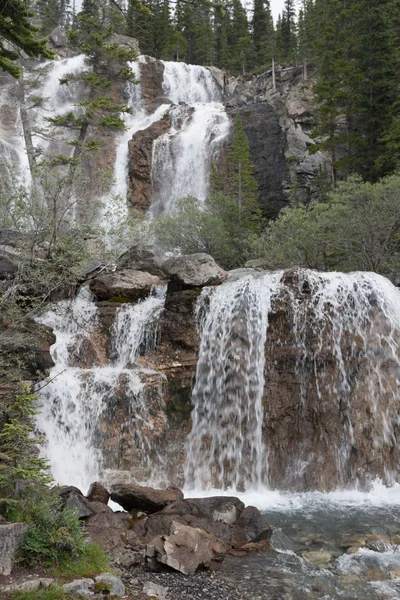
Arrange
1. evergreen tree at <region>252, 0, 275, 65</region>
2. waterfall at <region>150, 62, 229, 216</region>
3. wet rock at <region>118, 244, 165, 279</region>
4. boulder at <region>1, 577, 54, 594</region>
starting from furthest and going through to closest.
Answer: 1. evergreen tree at <region>252, 0, 275, 65</region>
2. waterfall at <region>150, 62, 229, 216</region>
3. wet rock at <region>118, 244, 165, 279</region>
4. boulder at <region>1, 577, 54, 594</region>

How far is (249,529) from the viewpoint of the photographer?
9297 mm

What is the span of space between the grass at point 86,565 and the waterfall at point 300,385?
20.6ft

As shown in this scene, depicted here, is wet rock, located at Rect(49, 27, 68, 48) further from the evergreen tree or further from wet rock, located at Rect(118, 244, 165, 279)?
wet rock, located at Rect(118, 244, 165, 279)

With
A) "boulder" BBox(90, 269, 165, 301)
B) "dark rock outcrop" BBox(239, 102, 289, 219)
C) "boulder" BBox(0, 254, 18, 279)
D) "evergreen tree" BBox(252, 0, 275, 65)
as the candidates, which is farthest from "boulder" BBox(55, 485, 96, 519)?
"evergreen tree" BBox(252, 0, 275, 65)

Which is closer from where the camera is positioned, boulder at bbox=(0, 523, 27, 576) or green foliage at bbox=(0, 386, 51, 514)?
boulder at bbox=(0, 523, 27, 576)

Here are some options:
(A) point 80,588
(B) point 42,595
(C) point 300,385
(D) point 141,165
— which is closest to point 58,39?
(D) point 141,165

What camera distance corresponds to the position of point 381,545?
9141mm

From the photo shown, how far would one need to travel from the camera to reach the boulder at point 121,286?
17.9 meters

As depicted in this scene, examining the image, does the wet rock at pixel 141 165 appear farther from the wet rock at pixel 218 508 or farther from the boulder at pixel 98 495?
the wet rock at pixel 218 508

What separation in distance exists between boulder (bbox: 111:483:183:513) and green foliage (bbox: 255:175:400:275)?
12611 millimetres

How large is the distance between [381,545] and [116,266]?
12.9 m

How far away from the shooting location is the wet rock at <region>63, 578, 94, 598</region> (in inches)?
245

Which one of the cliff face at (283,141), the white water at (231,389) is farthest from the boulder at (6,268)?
the cliff face at (283,141)

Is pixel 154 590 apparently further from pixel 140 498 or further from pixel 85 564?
pixel 140 498
